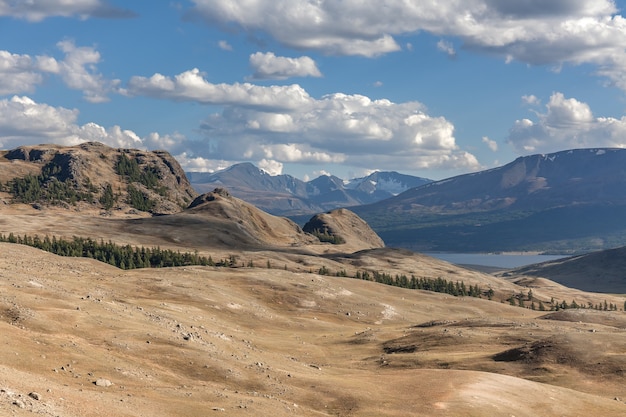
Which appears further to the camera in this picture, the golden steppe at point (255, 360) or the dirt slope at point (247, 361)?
the golden steppe at point (255, 360)

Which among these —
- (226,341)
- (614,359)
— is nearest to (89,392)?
(226,341)

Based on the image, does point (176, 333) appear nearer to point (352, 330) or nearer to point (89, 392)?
point (89, 392)

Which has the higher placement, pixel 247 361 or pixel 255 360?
pixel 247 361

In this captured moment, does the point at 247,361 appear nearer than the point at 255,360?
Yes

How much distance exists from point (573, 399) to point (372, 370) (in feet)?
85.6

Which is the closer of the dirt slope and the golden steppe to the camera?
the dirt slope

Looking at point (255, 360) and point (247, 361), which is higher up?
point (247, 361)

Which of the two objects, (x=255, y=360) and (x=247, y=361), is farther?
(x=255, y=360)

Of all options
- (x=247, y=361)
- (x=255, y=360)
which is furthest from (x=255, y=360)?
(x=247, y=361)

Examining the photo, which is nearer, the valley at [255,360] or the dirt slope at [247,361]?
the dirt slope at [247,361]

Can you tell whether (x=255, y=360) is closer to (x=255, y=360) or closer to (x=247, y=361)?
(x=255, y=360)

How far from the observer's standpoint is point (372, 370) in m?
87.1

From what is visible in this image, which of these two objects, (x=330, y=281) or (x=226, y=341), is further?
(x=330, y=281)

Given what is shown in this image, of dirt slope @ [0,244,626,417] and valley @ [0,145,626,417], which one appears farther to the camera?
valley @ [0,145,626,417]
